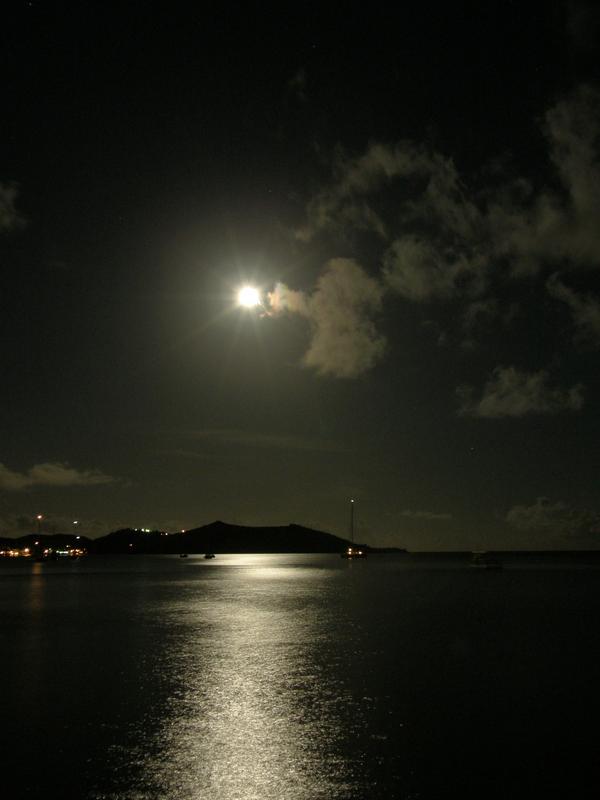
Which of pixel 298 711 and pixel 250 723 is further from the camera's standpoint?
pixel 298 711

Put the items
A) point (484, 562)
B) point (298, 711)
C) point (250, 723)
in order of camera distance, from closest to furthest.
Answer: point (250, 723)
point (298, 711)
point (484, 562)

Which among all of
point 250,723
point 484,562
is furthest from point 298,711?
point 484,562

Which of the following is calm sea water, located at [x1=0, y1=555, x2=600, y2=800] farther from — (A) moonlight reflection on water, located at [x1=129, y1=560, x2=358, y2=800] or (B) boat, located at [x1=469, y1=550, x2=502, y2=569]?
(B) boat, located at [x1=469, y1=550, x2=502, y2=569]

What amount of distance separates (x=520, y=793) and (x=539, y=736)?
4.76 meters

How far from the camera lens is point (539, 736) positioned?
17891 mm

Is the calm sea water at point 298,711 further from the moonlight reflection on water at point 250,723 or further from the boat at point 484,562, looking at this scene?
the boat at point 484,562

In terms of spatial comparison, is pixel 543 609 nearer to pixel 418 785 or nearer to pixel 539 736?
pixel 539 736

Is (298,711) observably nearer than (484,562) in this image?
Yes

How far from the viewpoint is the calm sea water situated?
14.1 metres

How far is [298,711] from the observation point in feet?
Answer: 65.0

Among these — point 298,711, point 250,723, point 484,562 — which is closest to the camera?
point 250,723

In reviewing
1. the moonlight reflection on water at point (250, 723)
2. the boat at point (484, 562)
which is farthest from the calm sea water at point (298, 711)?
the boat at point (484, 562)

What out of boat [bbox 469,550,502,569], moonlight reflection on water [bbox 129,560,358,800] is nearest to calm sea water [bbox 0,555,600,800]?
moonlight reflection on water [bbox 129,560,358,800]

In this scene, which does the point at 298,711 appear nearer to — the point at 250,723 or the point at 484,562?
the point at 250,723
